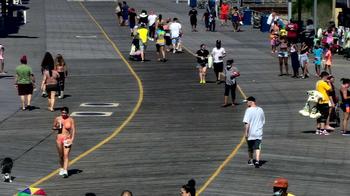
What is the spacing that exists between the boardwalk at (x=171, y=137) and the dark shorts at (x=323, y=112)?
0.63 m

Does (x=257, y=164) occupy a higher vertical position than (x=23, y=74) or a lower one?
lower

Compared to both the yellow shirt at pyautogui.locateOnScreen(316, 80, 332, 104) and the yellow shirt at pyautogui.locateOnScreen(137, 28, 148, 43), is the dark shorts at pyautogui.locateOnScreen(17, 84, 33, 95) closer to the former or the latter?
the yellow shirt at pyautogui.locateOnScreen(316, 80, 332, 104)

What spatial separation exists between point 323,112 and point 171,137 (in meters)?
4.29

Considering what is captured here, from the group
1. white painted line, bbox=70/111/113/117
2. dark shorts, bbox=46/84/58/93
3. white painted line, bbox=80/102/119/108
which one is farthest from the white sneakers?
white painted line, bbox=80/102/119/108

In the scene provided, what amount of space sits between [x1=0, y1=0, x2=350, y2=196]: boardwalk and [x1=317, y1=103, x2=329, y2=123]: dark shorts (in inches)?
24.9

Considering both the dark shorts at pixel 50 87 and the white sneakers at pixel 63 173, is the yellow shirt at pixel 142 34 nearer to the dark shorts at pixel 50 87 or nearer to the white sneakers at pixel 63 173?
the dark shorts at pixel 50 87

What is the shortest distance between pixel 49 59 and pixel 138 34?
44.8 ft

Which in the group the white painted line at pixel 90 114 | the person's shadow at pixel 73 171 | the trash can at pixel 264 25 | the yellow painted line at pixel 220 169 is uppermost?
the trash can at pixel 264 25

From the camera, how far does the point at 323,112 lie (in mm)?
33938

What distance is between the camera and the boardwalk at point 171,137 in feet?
89.5

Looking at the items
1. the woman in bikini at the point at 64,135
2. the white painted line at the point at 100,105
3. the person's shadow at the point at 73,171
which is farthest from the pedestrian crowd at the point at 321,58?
the woman in bikini at the point at 64,135

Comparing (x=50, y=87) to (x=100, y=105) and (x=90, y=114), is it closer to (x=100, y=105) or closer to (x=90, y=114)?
(x=90, y=114)

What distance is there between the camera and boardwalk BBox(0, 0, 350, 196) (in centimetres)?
2728

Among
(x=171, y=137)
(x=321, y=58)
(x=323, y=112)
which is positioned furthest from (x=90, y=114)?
(x=321, y=58)
